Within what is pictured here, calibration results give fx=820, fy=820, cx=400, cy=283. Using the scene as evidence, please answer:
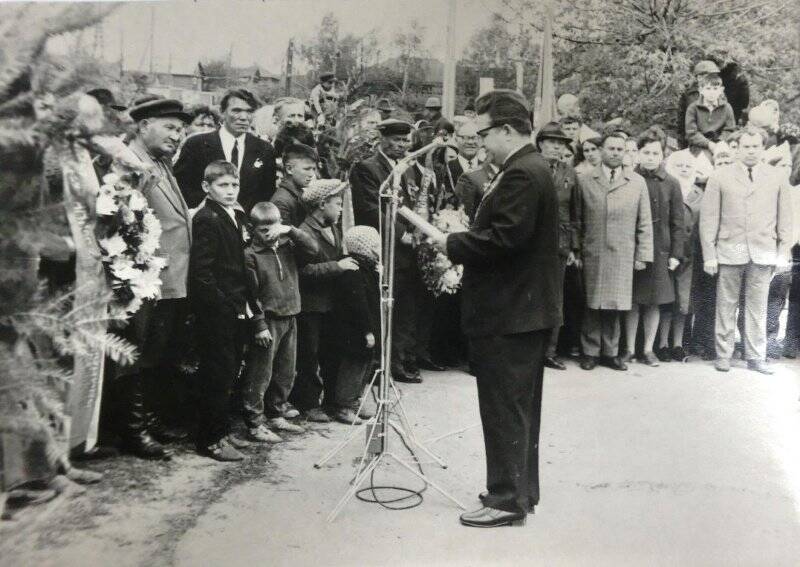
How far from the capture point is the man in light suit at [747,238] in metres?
4.04

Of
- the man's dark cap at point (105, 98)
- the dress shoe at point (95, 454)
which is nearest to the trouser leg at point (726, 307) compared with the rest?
the dress shoe at point (95, 454)

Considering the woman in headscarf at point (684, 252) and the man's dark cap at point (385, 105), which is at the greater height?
the man's dark cap at point (385, 105)

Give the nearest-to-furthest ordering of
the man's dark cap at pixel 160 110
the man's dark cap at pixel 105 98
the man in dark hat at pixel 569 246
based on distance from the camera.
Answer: the man's dark cap at pixel 105 98
the man's dark cap at pixel 160 110
the man in dark hat at pixel 569 246

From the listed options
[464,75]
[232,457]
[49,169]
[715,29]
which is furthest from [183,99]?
[715,29]

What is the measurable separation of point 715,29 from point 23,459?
11.3 feet

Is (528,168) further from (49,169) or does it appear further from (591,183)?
(591,183)

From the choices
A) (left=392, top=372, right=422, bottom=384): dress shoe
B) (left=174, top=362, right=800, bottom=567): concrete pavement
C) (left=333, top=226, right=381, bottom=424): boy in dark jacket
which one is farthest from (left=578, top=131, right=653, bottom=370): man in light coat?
(left=333, top=226, right=381, bottom=424): boy in dark jacket

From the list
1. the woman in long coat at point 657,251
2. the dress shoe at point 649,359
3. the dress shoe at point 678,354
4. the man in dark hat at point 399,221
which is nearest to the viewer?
the man in dark hat at point 399,221

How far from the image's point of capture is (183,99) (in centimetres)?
333

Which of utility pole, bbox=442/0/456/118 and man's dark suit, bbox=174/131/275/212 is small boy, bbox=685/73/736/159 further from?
man's dark suit, bbox=174/131/275/212

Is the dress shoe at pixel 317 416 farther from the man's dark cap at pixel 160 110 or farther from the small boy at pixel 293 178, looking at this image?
the man's dark cap at pixel 160 110

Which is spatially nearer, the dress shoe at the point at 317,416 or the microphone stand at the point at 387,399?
the microphone stand at the point at 387,399

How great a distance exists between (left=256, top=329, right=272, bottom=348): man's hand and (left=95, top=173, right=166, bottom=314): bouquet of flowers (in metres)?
0.59

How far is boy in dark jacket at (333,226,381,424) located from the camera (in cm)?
379
